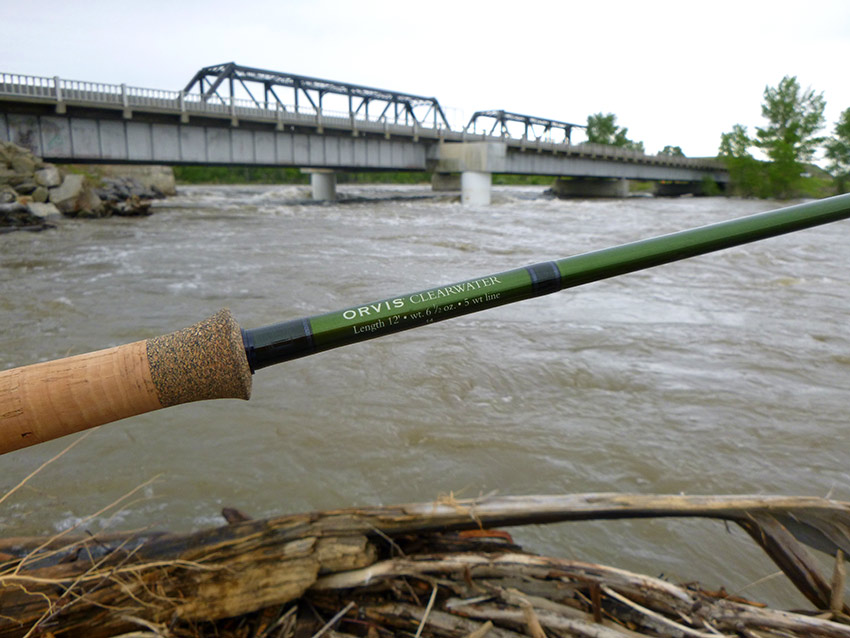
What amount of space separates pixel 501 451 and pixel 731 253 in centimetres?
1038

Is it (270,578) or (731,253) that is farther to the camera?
(731,253)

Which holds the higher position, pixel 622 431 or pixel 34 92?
pixel 34 92

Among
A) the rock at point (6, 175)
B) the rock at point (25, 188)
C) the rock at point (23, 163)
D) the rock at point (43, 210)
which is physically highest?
the rock at point (23, 163)

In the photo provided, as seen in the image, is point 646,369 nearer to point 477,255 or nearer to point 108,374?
point 108,374

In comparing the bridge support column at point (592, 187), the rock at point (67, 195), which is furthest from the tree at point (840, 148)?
the rock at point (67, 195)

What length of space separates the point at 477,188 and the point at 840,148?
122ft

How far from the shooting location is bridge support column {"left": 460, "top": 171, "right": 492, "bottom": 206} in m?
36.5

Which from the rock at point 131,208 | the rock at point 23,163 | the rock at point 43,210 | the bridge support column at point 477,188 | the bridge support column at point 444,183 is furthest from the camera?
the bridge support column at point 444,183

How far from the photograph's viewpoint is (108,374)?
143 centimetres

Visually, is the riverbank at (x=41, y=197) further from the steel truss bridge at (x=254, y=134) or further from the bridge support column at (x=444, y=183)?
the bridge support column at (x=444, y=183)

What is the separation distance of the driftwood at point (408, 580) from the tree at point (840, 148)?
6260cm

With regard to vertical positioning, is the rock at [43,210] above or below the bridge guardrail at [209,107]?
below

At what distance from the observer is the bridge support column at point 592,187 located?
5316cm

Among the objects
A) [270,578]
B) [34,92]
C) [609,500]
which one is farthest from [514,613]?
Result: [34,92]
